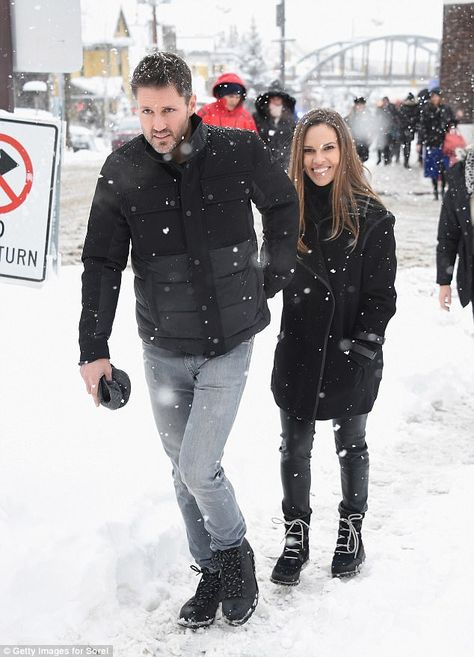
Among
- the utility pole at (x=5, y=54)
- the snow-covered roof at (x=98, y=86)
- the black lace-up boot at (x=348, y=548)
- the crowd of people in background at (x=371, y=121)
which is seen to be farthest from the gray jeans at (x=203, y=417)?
the snow-covered roof at (x=98, y=86)

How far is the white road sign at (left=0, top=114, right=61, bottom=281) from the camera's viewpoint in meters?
3.94

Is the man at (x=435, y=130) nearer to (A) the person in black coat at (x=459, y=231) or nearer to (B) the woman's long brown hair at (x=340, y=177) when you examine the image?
(A) the person in black coat at (x=459, y=231)

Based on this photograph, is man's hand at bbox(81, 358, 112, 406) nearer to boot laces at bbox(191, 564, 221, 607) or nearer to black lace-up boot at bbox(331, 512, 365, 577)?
boot laces at bbox(191, 564, 221, 607)

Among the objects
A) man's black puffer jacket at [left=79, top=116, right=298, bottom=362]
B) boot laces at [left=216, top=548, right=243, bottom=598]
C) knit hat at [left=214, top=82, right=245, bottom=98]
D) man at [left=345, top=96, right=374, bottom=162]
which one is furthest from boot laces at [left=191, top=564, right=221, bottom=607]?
man at [left=345, top=96, right=374, bottom=162]

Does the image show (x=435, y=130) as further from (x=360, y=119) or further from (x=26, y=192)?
(x=26, y=192)

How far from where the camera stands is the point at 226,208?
2863mm

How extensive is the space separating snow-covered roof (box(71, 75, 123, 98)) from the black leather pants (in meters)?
60.5

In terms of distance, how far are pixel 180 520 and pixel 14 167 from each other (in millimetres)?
1954

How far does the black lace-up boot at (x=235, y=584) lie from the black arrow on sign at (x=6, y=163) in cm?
218

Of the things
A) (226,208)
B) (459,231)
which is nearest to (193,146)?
(226,208)

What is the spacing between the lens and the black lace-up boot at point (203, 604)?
3182mm

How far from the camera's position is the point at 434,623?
2.93m

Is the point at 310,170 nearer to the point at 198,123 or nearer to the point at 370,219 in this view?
the point at 370,219

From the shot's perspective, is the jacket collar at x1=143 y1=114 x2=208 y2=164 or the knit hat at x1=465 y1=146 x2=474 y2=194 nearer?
the jacket collar at x1=143 y1=114 x2=208 y2=164
